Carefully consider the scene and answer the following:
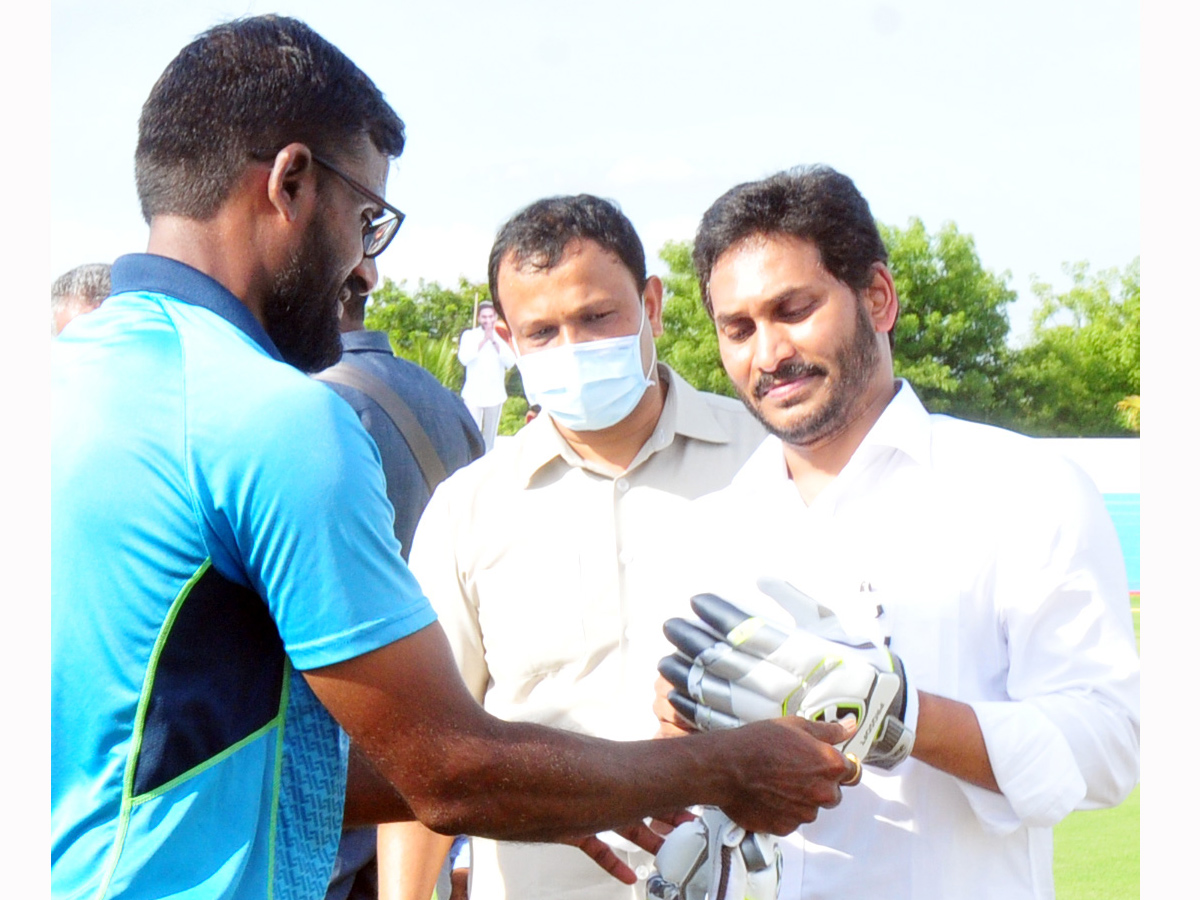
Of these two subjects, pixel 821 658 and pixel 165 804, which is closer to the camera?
pixel 165 804

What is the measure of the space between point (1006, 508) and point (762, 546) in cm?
49

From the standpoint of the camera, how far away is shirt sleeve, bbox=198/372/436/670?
1.52 m

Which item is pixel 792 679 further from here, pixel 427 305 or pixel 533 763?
pixel 427 305

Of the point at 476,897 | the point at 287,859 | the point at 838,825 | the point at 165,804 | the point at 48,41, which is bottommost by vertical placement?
the point at 476,897

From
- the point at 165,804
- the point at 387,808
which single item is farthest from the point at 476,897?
the point at 165,804

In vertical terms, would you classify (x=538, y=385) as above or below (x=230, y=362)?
below

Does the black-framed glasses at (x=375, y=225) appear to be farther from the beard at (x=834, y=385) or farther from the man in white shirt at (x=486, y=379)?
the man in white shirt at (x=486, y=379)

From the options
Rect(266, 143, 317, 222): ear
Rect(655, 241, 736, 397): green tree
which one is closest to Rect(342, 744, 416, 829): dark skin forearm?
Rect(266, 143, 317, 222): ear

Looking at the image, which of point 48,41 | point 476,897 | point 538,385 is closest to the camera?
point 48,41

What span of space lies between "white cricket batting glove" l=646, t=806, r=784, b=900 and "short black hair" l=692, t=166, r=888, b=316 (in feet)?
3.63

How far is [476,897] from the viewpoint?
2.83 m

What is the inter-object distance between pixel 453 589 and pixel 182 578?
4.36ft

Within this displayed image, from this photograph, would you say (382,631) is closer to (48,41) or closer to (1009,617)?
(48,41)

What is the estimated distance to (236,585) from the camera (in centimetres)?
160
